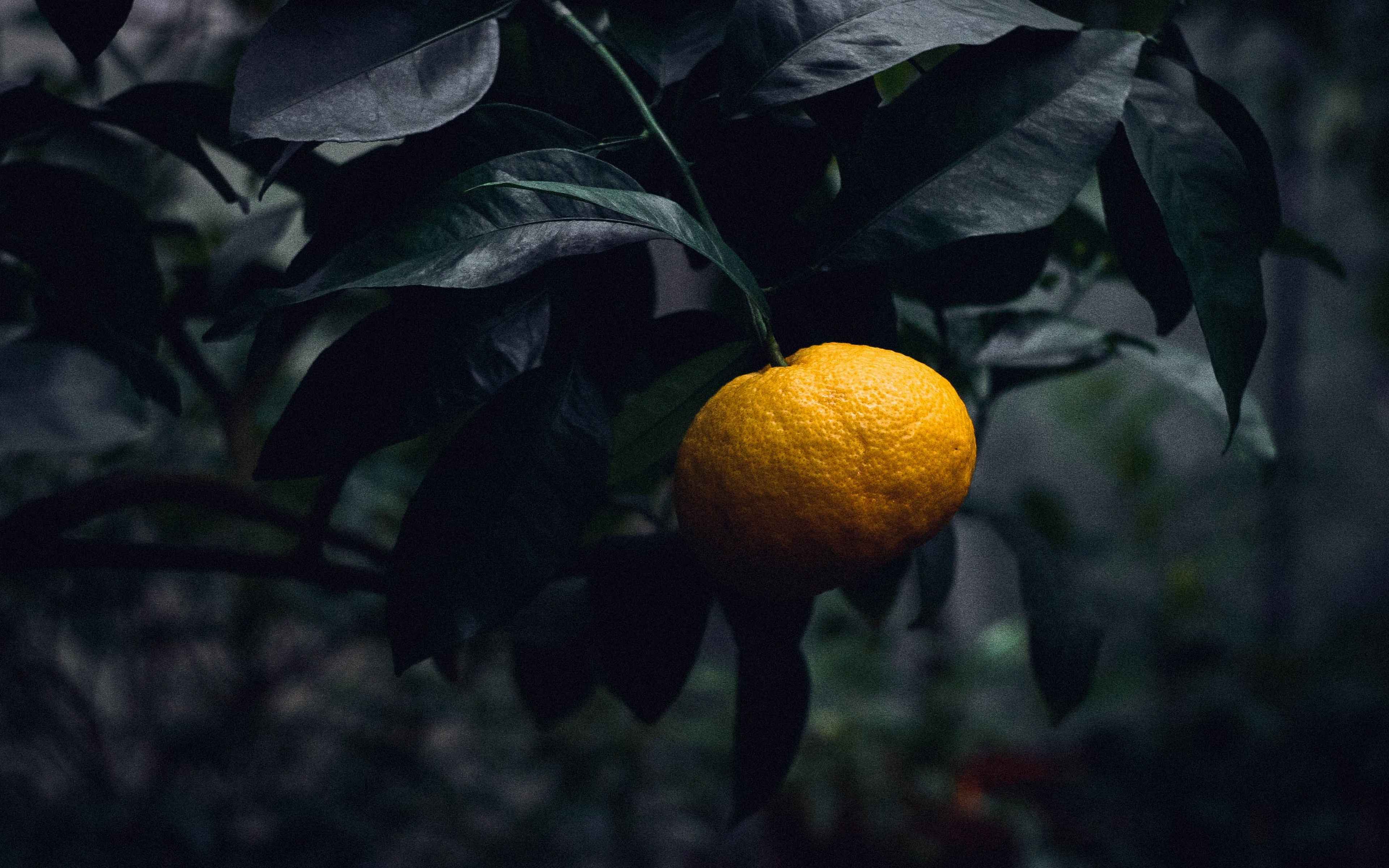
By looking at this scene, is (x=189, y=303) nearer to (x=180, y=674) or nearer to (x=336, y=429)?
(x=336, y=429)

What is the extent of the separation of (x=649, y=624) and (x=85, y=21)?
29 centimetres

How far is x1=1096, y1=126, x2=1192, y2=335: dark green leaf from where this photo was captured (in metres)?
0.33

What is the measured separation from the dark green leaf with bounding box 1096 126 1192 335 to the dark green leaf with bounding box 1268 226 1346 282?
175 mm

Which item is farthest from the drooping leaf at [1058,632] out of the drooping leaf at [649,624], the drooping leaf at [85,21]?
the drooping leaf at [85,21]

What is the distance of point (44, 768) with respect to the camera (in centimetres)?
135

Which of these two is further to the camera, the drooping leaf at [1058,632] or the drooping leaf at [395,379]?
the drooping leaf at [1058,632]

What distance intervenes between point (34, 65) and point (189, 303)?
88 centimetres

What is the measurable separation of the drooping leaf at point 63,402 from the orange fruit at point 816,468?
31cm

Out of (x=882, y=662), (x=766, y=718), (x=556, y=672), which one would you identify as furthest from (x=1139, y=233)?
(x=882, y=662)

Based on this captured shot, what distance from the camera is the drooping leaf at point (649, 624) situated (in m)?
0.40

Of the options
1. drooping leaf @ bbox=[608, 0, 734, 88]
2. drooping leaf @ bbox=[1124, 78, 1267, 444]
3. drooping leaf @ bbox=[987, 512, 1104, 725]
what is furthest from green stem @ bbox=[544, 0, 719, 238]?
drooping leaf @ bbox=[987, 512, 1104, 725]

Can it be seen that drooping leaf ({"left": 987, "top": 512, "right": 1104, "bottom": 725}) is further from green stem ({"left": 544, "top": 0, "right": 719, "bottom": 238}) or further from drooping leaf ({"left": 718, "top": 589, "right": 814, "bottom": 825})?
green stem ({"left": 544, "top": 0, "right": 719, "bottom": 238})

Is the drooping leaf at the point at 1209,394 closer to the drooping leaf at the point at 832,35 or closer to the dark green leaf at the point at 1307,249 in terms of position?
the dark green leaf at the point at 1307,249

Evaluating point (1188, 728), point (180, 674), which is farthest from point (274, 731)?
point (1188, 728)
